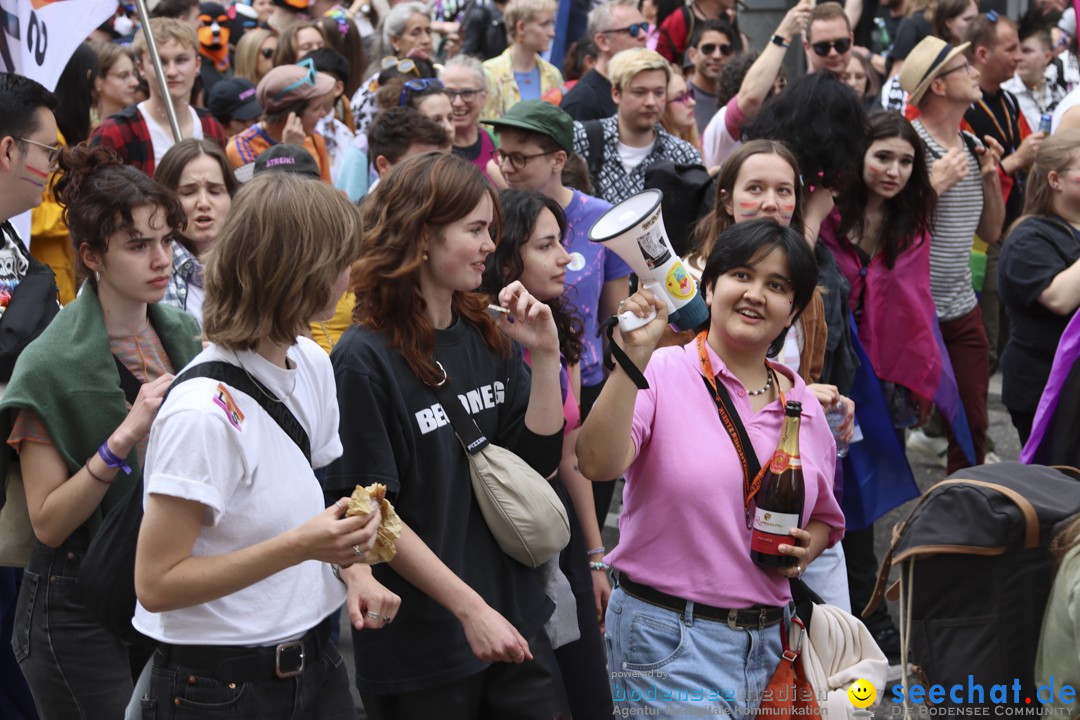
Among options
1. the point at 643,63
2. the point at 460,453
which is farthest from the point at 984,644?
the point at 643,63

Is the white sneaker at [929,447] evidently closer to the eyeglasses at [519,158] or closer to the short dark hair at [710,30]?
the short dark hair at [710,30]

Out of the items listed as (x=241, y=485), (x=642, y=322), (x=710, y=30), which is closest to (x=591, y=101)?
(x=710, y=30)

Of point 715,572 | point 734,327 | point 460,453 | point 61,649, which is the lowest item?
point 61,649

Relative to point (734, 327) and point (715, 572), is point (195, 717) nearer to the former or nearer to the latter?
point (715, 572)

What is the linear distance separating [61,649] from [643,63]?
443 cm

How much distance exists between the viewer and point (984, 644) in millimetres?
2812

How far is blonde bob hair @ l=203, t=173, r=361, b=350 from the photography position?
2.66m

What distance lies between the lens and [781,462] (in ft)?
10.6

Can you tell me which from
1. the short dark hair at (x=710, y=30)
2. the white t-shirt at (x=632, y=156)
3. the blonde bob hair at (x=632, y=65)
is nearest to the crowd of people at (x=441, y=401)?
the white t-shirt at (x=632, y=156)

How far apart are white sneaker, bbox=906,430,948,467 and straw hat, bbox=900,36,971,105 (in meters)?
2.39

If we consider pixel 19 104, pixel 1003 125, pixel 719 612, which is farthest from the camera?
pixel 1003 125

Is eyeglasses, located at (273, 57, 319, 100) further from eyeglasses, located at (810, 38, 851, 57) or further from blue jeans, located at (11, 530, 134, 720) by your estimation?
blue jeans, located at (11, 530, 134, 720)

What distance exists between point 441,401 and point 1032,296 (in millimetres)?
3355

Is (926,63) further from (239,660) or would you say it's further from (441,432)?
(239,660)
